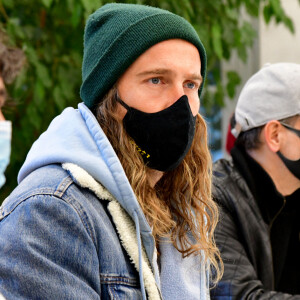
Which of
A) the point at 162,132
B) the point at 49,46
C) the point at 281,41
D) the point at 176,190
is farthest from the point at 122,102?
the point at 281,41

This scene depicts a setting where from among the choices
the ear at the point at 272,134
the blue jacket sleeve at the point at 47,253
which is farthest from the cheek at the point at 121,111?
the ear at the point at 272,134

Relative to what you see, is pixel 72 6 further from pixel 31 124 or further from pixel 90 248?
pixel 90 248

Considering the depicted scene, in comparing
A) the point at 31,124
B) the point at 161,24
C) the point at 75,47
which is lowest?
the point at 31,124

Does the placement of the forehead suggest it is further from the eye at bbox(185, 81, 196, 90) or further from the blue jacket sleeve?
the blue jacket sleeve

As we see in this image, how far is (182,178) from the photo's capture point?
1711 millimetres

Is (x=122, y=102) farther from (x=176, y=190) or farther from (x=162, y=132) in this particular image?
(x=176, y=190)

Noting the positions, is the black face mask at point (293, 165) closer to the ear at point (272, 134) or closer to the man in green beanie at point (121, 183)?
the ear at point (272, 134)

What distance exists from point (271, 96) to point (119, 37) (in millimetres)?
1179

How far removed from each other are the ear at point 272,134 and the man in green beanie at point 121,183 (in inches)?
30.7

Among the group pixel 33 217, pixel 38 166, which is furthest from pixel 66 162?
pixel 33 217

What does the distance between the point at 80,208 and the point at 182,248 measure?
47 cm

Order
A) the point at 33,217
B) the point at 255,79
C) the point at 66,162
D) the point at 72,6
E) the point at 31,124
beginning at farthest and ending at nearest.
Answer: the point at 31,124 → the point at 72,6 → the point at 255,79 → the point at 66,162 → the point at 33,217

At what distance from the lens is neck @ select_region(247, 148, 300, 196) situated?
8.07 ft

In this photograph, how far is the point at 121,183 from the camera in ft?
4.52
